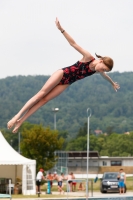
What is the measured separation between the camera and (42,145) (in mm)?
57969

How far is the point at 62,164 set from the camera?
297 ft

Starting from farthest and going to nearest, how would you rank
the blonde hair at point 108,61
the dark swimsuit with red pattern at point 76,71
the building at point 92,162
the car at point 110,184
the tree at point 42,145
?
the building at point 92,162 < the tree at point 42,145 < the car at point 110,184 < the dark swimsuit with red pattern at point 76,71 < the blonde hair at point 108,61

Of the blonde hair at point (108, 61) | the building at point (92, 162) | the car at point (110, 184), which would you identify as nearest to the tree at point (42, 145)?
the car at point (110, 184)

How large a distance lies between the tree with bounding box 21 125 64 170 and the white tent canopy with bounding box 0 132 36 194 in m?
9.69

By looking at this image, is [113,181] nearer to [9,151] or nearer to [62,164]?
[9,151]

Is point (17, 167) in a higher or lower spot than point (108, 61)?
higher

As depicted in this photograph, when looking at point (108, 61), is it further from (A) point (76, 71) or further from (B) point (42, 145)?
(B) point (42, 145)

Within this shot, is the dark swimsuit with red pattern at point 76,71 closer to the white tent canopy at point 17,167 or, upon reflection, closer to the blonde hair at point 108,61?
Result: the blonde hair at point 108,61

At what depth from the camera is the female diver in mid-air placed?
1030 centimetres

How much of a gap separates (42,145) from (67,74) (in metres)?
47.7

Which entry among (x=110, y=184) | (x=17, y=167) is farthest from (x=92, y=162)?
(x=110, y=184)

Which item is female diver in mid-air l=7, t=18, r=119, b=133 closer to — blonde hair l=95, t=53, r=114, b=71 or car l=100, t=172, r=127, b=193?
blonde hair l=95, t=53, r=114, b=71

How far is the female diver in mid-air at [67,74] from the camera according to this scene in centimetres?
1030

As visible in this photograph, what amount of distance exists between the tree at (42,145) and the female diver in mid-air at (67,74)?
46.5m
